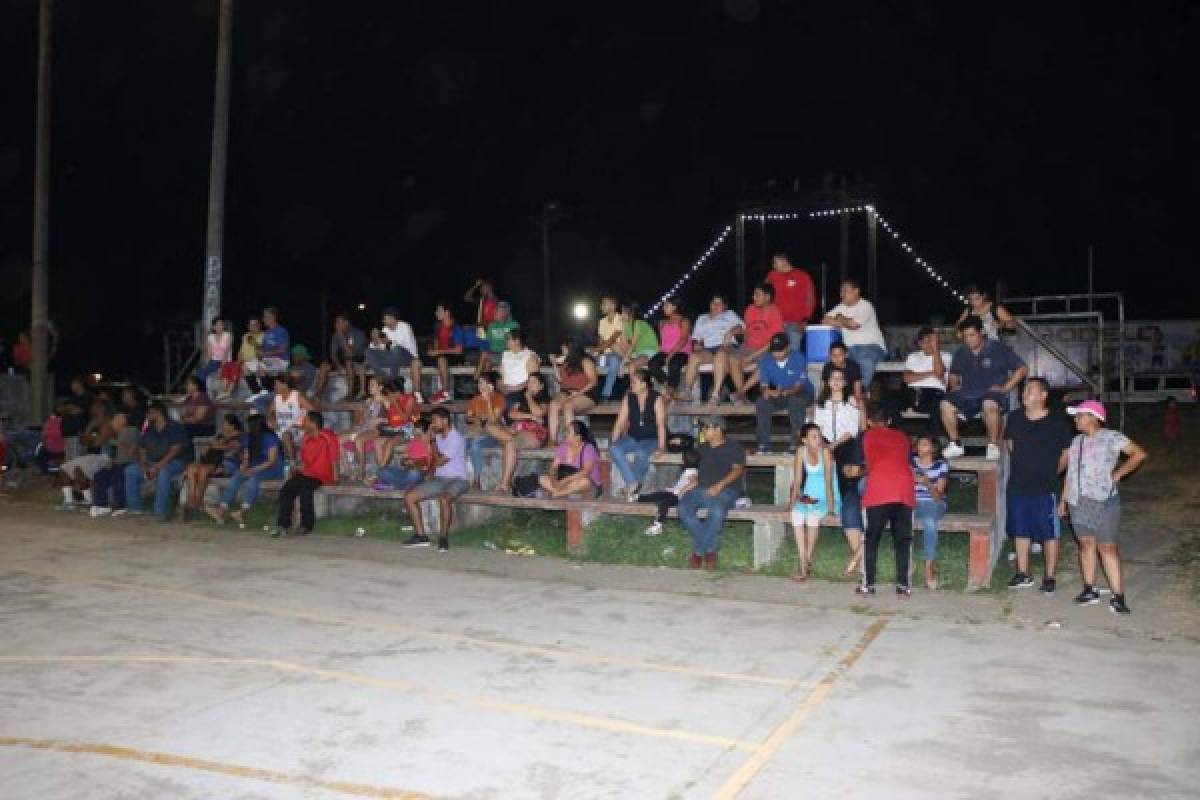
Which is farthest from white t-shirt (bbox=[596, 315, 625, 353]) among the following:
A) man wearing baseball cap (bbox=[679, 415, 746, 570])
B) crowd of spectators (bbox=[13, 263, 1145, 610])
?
man wearing baseball cap (bbox=[679, 415, 746, 570])

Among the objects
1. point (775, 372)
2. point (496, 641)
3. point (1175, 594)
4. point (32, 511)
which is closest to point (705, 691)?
point (496, 641)

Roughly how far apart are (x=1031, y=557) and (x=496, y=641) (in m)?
5.78

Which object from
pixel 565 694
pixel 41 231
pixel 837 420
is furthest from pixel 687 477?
pixel 41 231

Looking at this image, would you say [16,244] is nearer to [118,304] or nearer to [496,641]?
[118,304]

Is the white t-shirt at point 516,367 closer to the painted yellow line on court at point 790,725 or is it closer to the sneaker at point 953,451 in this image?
the sneaker at point 953,451

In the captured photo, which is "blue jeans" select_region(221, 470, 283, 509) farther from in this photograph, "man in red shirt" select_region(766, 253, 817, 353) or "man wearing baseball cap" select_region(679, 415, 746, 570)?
"man in red shirt" select_region(766, 253, 817, 353)

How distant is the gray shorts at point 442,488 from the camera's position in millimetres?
13655

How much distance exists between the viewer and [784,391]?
13094 millimetres

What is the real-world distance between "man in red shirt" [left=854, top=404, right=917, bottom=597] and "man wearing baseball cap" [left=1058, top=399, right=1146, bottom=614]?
1.38 metres

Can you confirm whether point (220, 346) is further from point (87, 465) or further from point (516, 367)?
point (516, 367)

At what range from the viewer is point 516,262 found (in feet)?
187

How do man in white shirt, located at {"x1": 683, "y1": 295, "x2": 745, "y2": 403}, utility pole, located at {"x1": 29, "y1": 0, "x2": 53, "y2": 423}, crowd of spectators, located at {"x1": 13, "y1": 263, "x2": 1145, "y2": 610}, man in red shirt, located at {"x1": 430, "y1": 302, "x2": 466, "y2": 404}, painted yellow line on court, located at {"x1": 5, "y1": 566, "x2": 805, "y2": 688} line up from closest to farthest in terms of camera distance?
1. painted yellow line on court, located at {"x1": 5, "y1": 566, "x2": 805, "y2": 688}
2. crowd of spectators, located at {"x1": 13, "y1": 263, "x2": 1145, "y2": 610}
3. man in white shirt, located at {"x1": 683, "y1": 295, "x2": 745, "y2": 403}
4. man in red shirt, located at {"x1": 430, "y1": 302, "x2": 466, "y2": 404}
5. utility pole, located at {"x1": 29, "y1": 0, "x2": 53, "y2": 423}

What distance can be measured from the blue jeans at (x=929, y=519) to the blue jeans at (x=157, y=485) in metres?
10.6

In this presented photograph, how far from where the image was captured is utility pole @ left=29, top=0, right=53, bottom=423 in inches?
824
